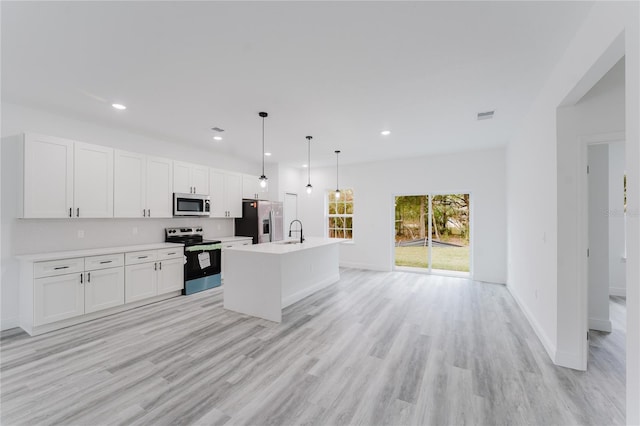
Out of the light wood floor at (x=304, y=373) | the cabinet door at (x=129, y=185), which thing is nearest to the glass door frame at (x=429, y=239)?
the light wood floor at (x=304, y=373)

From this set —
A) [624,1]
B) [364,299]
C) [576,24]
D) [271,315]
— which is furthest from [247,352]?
[576,24]

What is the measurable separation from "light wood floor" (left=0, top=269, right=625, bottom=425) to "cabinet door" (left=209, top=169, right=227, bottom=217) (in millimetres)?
2388

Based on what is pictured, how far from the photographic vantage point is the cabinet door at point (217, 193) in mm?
5523

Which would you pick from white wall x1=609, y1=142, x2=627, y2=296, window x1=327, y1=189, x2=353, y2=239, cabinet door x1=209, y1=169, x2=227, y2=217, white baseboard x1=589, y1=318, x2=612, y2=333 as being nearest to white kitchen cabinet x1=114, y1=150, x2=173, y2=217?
cabinet door x1=209, y1=169, x2=227, y2=217

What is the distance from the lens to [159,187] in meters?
4.63

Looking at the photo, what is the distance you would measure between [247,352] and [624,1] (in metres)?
3.81

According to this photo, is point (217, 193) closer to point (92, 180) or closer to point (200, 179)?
point (200, 179)

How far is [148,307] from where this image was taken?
4.09 metres

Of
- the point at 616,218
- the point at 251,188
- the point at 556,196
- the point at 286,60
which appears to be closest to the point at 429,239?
the point at 616,218

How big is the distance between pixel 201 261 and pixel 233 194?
1718 mm

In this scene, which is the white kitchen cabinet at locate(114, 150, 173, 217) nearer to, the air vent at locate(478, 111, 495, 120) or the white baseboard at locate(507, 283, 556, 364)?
the air vent at locate(478, 111, 495, 120)

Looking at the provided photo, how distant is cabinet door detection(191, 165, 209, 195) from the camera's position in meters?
5.18

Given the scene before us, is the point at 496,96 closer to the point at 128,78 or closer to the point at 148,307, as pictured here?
the point at 128,78

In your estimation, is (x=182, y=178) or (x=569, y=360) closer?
(x=569, y=360)
